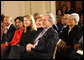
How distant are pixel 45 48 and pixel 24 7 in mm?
5029

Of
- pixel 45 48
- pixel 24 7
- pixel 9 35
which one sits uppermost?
pixel 24 7

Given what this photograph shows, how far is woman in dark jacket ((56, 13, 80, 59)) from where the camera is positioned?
4620mm

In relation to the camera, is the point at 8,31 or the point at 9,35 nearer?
the point at 9,35

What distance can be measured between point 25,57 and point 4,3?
4873 mm

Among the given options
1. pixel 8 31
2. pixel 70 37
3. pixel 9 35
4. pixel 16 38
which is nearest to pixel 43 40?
pixel 70 37

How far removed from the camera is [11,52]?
4.43m

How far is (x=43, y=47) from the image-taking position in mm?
4328

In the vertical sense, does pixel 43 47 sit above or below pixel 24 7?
below

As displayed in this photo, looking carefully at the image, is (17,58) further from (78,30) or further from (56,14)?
(56,14)

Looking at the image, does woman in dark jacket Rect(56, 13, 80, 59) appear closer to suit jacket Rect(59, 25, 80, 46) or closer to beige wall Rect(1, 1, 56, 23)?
suit jacket Rect(59, 25, 80, 46)

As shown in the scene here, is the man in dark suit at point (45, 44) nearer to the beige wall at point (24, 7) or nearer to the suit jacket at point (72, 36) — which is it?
the suit jacket at point (72, 36)

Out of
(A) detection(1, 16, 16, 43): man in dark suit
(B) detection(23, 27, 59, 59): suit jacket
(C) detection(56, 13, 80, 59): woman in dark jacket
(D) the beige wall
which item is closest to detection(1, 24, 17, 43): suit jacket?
(A) detection(1, 16, 16, 43): man in dark suit

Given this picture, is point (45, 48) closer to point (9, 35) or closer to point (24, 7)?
point (9, 35)

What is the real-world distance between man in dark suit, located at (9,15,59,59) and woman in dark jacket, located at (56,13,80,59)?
384 mm
